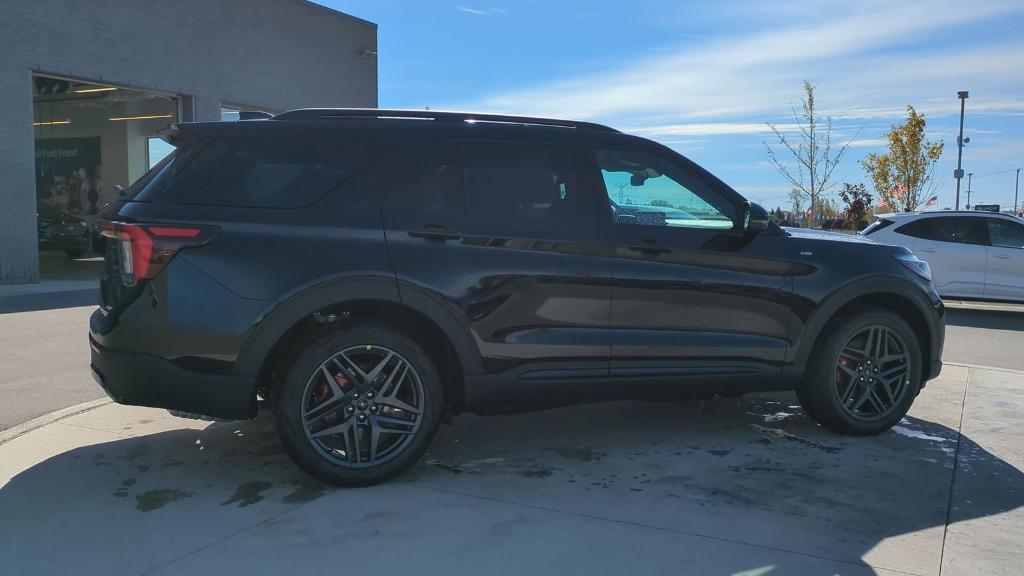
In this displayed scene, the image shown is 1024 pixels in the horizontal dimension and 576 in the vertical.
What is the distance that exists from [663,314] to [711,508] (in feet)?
3.82

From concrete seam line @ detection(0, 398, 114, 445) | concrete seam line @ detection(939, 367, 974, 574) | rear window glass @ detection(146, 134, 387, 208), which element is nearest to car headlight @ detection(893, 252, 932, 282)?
concrete seam line @ detection(939, 367, 974, 574)

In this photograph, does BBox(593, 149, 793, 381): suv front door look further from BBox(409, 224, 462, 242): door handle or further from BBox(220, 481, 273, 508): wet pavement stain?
BBox(220, 481, 273, 508): wet pavement stain

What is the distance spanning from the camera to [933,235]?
13.2 metres

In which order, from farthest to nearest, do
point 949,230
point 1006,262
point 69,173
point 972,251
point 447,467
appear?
point 69,173 → point 949,230 → point 972,251 → point 1006,262 → point 447,467

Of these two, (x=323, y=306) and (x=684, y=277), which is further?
(x=684, y=277)

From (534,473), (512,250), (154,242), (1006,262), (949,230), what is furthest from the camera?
(949,230)

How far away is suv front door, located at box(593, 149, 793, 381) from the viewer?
4570mm

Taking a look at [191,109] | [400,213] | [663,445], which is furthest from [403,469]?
[191,109]

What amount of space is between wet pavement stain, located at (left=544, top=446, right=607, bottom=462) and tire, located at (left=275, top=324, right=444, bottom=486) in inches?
36.5

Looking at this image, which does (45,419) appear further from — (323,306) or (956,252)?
(956,252)

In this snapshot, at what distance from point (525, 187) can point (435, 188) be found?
0.52 m

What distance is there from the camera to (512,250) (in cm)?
433

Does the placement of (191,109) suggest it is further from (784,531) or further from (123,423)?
(784,531)

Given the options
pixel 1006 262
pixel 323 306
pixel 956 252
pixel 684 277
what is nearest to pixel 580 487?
pixel 684 277
